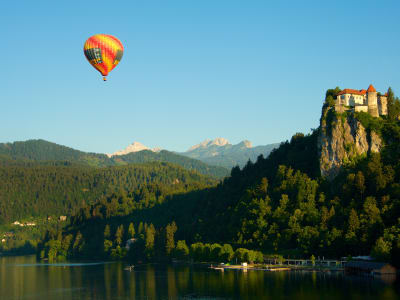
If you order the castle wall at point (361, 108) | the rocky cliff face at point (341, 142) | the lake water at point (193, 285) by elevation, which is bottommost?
the lake water at point (193, 285)

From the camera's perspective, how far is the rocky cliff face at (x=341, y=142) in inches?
6393

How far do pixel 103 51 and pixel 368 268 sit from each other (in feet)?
243

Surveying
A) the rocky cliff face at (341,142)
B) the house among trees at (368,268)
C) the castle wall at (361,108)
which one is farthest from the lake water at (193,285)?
the castle wall at (361,108)

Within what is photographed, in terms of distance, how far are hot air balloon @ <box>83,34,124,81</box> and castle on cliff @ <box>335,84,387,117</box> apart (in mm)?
71660

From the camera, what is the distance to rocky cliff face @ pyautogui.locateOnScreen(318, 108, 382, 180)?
6393 inches

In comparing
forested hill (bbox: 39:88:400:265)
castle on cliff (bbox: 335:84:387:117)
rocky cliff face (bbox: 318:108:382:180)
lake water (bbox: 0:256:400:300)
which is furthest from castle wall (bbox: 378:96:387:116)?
lake water (bbox: 0:256:400:300)

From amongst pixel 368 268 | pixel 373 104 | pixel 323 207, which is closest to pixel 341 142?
pixel 373 104

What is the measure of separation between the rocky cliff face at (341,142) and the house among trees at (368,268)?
41.6 metres

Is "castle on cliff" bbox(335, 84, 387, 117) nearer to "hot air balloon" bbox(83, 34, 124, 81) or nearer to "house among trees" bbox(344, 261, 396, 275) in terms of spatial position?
"house among trees" bbox(344, 261, 396, 275)

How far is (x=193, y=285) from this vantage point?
12288 cm

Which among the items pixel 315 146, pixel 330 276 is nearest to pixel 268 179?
pixel 315 146

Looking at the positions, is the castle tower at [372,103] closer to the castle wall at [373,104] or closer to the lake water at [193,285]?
the castle wall at [373,104]

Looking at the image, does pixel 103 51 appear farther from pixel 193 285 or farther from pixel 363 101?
pixel 363 101

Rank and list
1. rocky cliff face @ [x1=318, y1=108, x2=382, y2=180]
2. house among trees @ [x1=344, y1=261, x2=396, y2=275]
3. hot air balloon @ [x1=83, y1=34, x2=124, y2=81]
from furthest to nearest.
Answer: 1. rocky cliff face @ [x1=318, y1=108, x2=382, y2=180]
2. hot air balloon @ [x1=83, y1=34, x2=124, y2=81]
3. house among trees @ [x1=344, y1=261, x2=396, y2=275]
